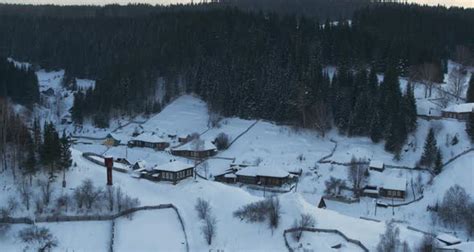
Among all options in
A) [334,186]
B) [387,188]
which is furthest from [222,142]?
[387,188]

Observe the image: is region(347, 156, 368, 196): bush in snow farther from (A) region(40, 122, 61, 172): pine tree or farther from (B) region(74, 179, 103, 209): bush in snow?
(A) region(40, 122, 61, 172): pine tree

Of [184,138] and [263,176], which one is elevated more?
[263,176]

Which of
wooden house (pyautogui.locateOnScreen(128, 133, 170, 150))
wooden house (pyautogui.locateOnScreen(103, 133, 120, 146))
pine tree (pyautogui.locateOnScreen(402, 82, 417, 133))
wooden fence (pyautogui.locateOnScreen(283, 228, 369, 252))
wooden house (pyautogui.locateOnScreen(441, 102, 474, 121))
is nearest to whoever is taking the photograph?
wooden fence (pyautogui.locateOnScreen(283, 228, 369, 252))

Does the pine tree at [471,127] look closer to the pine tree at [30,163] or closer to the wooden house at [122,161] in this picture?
the wooden house at [122,161]

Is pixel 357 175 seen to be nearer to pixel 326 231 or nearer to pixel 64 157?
pixel 326 231

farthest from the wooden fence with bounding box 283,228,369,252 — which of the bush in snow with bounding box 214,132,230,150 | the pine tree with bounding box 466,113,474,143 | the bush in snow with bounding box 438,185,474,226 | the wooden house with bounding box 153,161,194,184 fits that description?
the bush in snow with bounding box 214,132,230,150
